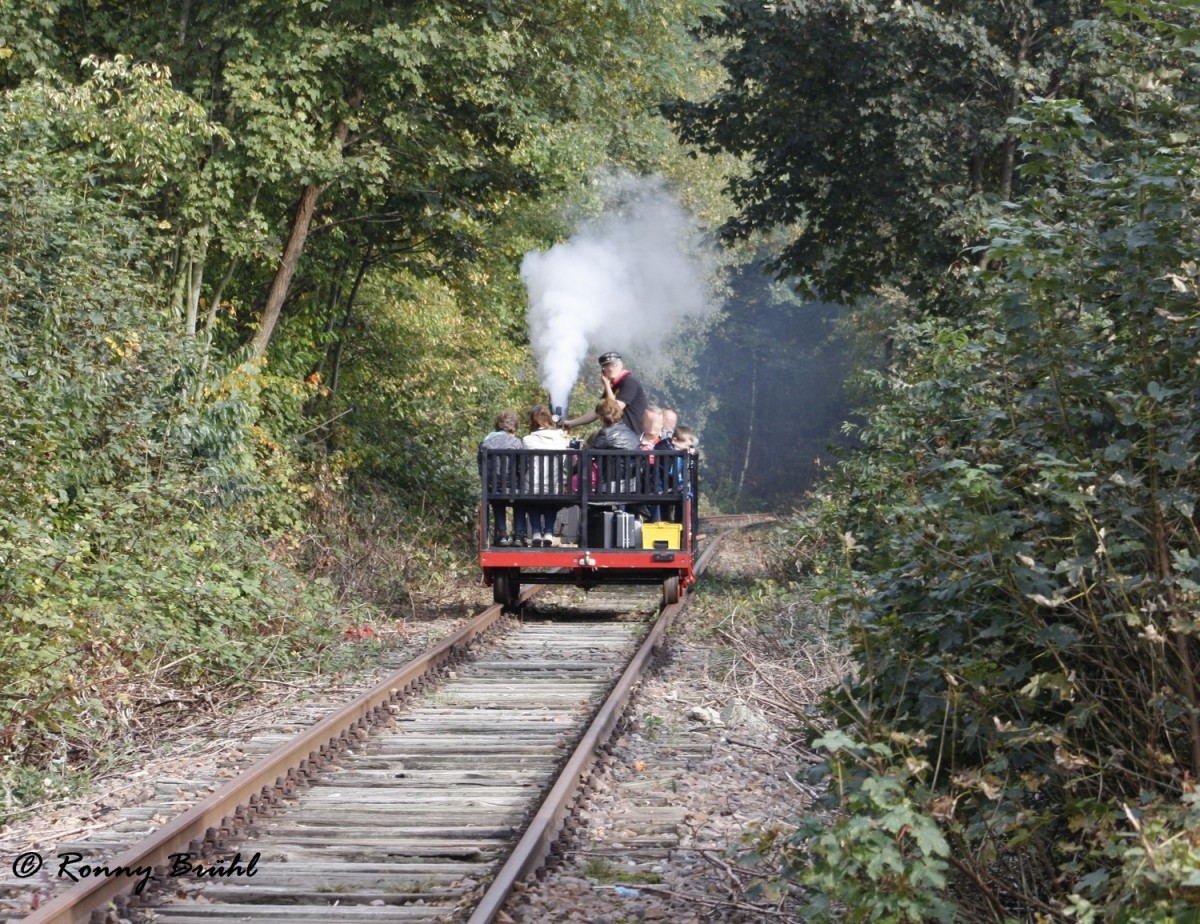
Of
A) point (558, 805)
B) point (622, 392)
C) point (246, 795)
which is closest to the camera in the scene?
point (558, 805)

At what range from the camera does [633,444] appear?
14148 millimetres

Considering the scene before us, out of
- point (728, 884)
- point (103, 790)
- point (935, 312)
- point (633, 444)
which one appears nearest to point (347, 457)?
point (633, 444)

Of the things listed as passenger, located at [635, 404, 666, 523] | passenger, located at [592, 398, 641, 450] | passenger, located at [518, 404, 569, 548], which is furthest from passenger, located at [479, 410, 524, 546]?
passenger, located at [635, 404, 666, 523]

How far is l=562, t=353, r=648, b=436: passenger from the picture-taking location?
14.4 meters

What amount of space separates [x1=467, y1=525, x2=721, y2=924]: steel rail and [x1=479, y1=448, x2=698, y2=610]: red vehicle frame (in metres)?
2.67

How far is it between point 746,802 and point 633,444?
7244 mm

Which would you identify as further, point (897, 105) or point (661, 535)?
point (897, 105)

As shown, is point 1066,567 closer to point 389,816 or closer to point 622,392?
point 389,816

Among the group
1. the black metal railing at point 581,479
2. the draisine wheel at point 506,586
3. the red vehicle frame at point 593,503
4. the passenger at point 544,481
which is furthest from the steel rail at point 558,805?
the draisine wheel at point 506,586

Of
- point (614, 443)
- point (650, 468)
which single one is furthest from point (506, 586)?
point (650, 468)

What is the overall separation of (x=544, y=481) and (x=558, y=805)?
732 cm

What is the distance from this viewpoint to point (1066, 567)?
4406 millimetres

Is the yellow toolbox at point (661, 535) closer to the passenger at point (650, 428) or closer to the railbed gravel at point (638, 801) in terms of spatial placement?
the passenger at point (650, 428)

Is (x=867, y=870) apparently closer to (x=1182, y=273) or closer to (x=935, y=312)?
(x=1182, y=273)
